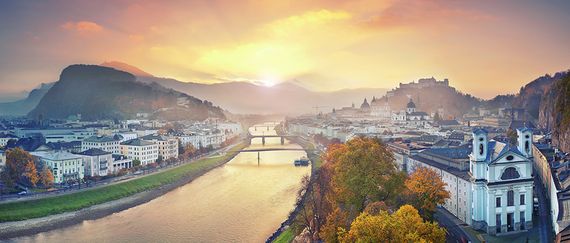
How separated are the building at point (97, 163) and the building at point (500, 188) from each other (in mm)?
25549

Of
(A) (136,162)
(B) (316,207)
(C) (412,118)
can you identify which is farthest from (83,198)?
(C) (412,118)

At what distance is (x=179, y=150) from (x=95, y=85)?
8006 cm

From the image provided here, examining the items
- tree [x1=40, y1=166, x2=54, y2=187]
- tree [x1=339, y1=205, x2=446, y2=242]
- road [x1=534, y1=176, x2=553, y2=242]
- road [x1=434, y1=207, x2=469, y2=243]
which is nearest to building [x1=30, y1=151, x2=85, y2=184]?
tree [x1=40, y1=166, x2=54, y2=187]

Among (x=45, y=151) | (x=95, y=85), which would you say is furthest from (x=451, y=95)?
(x=95, y=85)

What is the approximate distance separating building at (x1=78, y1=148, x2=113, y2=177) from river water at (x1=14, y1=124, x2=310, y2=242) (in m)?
5.89

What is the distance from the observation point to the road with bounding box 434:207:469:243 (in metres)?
16.6

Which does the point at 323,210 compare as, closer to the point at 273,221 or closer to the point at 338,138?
the point at 273,221

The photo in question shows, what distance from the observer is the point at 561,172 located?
60.3 ft

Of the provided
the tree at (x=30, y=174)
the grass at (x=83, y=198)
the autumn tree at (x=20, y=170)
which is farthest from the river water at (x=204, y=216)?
the autumn tree at (x=20, y=170)

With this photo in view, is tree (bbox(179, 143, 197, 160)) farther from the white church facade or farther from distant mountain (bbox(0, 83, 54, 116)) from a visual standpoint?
distant mountain (bbox(0, 83, 54, 116))

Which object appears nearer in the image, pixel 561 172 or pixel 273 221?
pixel 561 172

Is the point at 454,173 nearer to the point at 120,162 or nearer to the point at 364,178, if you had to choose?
the point at 364,178

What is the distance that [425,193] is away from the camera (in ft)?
56.8

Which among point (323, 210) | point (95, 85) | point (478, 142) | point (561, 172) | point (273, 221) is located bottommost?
point (273, 221)
